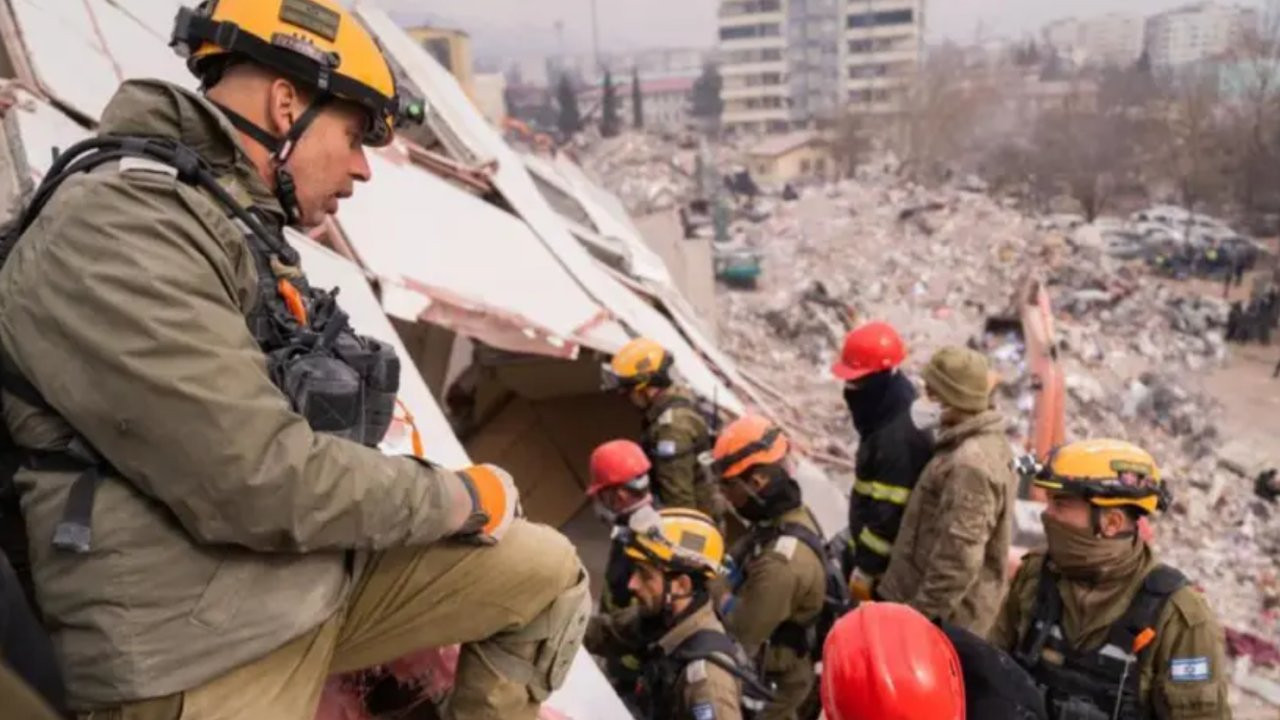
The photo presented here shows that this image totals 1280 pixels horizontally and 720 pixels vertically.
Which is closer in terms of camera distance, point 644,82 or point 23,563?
point 23,563

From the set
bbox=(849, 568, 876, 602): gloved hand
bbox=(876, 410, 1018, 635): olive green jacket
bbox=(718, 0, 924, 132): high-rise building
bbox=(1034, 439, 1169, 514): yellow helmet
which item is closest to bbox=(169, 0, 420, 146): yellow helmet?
bbox=(1034, 439, 1169, 514): yellow helmet

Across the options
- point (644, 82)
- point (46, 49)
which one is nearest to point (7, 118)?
point (46, 49)

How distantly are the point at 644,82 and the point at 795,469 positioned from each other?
7793 centimetres

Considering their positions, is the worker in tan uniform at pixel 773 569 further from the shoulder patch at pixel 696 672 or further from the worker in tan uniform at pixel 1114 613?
the worker in tan uniform at pixel 1114 613

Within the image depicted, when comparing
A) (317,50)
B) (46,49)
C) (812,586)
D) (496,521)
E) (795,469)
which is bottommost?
(795,469)

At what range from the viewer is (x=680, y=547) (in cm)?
302

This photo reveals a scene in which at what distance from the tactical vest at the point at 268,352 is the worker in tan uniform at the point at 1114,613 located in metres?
2.21

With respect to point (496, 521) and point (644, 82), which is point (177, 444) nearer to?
point (496, 521)

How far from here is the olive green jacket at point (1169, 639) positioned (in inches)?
100

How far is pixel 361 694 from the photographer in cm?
197

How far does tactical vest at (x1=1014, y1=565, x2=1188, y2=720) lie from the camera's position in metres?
2.68

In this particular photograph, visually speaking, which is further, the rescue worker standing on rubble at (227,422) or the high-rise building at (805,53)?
the high-rise building at (805,53)

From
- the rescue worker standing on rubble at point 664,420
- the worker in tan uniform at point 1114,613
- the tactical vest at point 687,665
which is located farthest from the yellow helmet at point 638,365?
the worker in tan uniform at point 1114,613

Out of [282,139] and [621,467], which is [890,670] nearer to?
[282,139]
